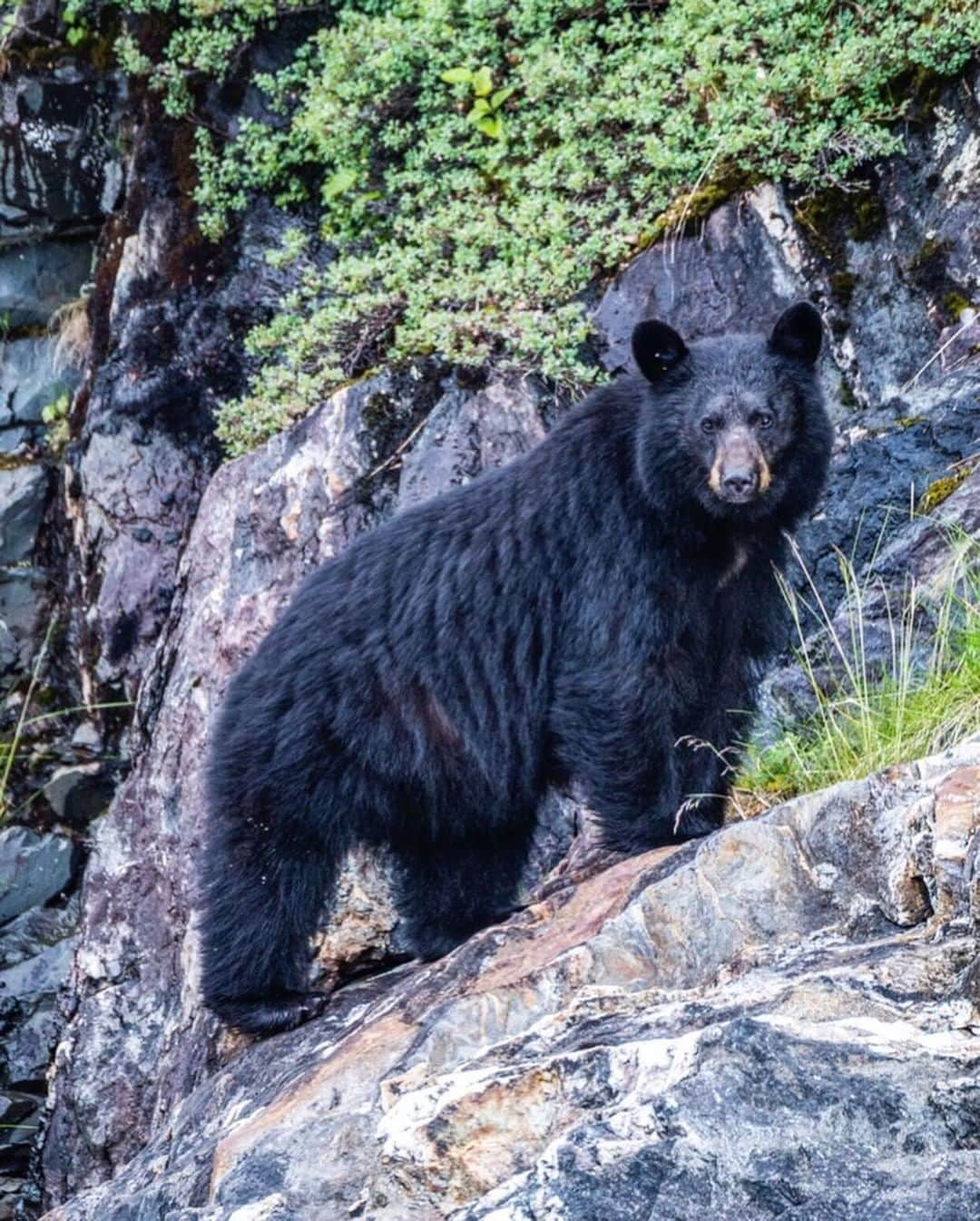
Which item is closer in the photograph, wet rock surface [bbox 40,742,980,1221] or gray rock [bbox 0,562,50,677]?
wet rock surface [bbox 40,742,980,1221]

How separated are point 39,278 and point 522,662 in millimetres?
5830

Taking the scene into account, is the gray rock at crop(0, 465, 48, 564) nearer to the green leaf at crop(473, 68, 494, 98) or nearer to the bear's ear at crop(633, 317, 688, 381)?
the green leaf at crop(473, 68, 494, 98)

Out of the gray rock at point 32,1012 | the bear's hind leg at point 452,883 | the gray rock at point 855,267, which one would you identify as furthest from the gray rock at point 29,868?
the gray rock at point 855,267

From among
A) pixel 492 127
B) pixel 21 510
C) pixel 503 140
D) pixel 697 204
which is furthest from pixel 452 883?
pixel 21 510

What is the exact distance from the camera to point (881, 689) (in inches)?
203

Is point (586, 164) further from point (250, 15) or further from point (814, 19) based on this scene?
point (250, 15)

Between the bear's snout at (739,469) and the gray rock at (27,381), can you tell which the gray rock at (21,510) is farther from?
the bear's snout at (739,469)

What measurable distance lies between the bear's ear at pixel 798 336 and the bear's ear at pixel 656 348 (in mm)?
311

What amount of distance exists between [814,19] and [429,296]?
7.12 feet

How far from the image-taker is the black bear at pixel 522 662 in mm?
5551

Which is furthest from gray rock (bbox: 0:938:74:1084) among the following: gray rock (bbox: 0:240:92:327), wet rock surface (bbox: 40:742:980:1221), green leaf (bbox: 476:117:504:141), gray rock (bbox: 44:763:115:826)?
green leaf (bbox: 476:117:504:141)

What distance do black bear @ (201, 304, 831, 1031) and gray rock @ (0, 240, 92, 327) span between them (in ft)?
16.6

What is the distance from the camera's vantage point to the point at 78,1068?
26.1ft

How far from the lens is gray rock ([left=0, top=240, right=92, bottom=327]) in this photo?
34.1ft
